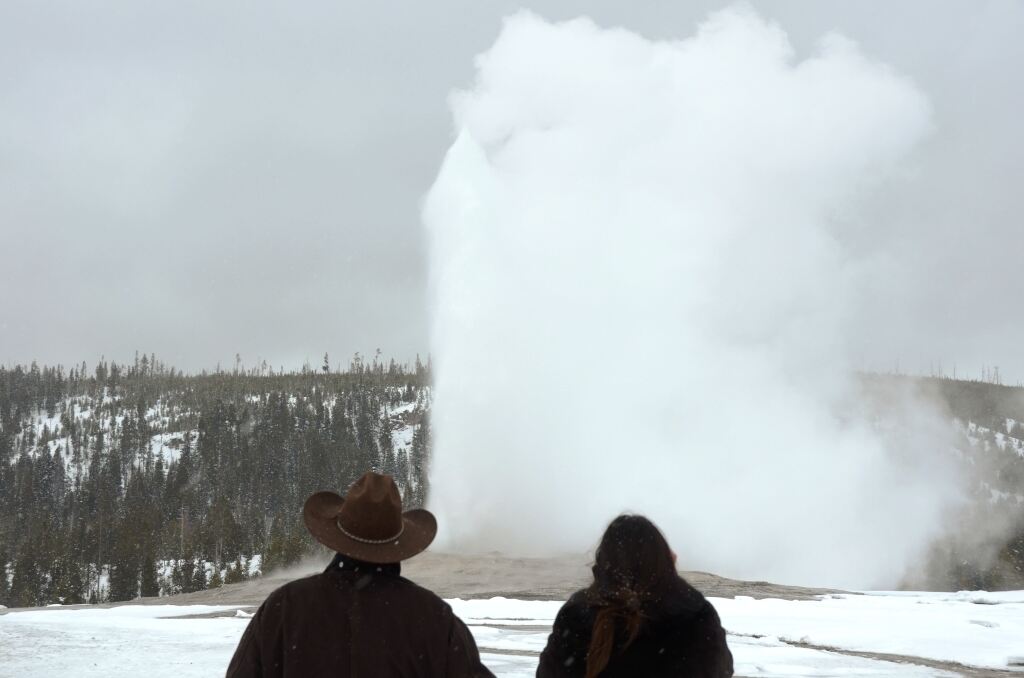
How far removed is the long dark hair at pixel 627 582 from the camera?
311cm

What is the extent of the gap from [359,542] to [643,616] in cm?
96

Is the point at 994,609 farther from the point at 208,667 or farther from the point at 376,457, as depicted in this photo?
the point at 376,457

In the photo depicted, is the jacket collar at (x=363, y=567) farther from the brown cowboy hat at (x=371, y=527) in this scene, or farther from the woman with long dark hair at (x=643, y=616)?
the woman with long dark hair at (x=643, y=616)

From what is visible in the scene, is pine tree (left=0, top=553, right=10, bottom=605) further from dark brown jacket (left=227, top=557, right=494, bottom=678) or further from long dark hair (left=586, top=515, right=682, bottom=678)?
long dark hair (left=586, top=515, right=682, bottom=678)

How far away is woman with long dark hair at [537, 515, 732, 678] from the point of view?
312 centimetres

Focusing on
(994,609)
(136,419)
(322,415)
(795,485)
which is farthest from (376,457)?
(994,609)

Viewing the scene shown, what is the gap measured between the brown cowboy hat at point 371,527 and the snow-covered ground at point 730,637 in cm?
712

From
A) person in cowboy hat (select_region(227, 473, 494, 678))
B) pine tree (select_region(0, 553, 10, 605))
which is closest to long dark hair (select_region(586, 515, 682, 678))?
person in cowboy hat (select_region(227, 473, 494, 678))

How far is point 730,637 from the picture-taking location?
13148 millimetres

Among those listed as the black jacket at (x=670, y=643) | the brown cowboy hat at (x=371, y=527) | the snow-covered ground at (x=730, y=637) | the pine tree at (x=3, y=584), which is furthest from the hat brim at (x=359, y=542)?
the pine tree at (x=3, y=584)

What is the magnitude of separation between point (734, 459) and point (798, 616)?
83.8 ft

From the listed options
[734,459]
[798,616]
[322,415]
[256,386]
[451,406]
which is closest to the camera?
[798,616]

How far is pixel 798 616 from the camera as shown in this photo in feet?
50.6

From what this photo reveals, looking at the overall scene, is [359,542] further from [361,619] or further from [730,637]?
[730,637]
